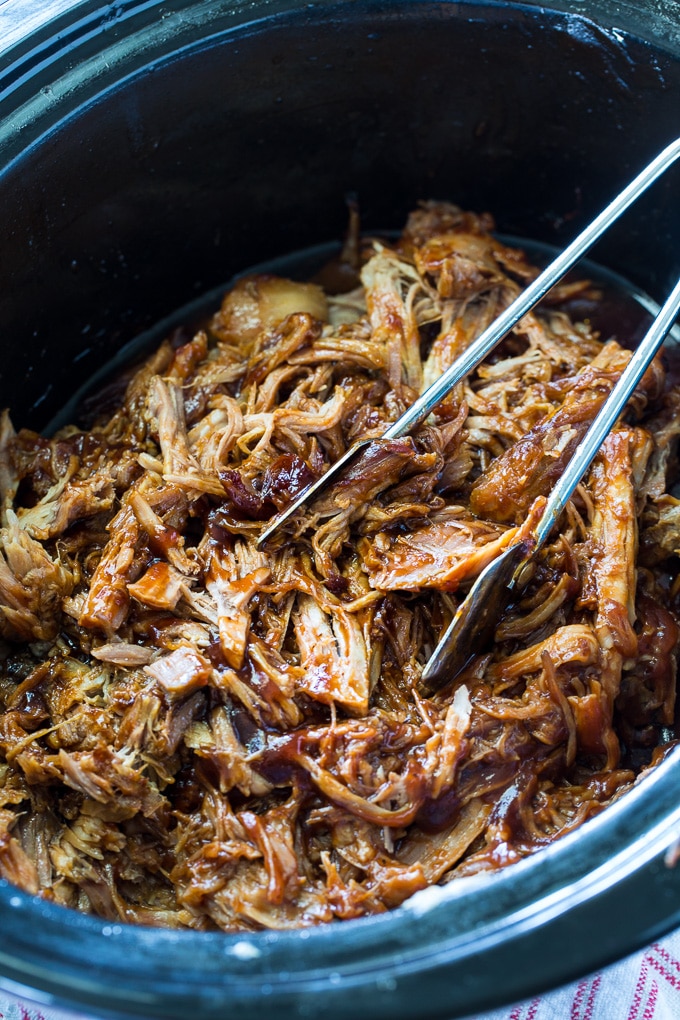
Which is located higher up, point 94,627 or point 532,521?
point 532,521

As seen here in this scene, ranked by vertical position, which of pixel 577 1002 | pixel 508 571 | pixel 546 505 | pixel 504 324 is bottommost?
pixel 577 1002

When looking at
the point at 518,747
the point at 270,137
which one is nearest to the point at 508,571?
the point at 518,747

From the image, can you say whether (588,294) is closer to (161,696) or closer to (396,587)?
(396,587)

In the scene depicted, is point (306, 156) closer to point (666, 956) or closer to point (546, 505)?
point (546, 505)

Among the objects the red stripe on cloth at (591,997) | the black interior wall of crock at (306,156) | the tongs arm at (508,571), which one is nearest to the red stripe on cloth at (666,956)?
the red stripe on cloth at (591,997)

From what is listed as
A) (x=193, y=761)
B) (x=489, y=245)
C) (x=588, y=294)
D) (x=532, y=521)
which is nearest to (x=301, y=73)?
(x=489, y=245)

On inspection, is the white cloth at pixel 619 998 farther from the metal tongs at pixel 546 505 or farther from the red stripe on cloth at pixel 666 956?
the metal tongs at pixel 546 505
